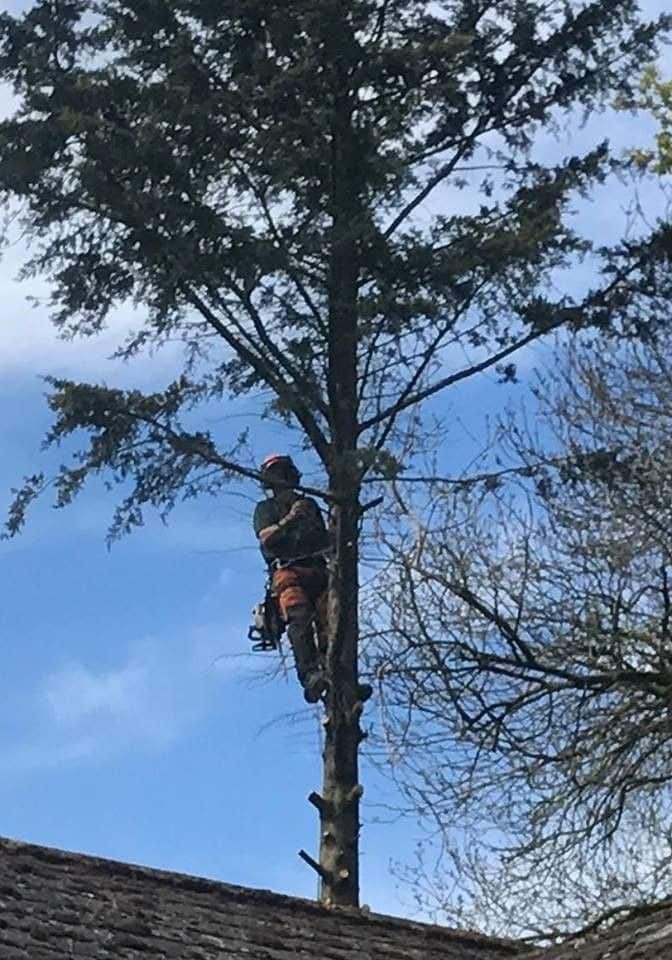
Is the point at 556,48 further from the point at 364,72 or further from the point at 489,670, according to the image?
the point at 489,670

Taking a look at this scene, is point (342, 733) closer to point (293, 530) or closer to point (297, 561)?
point (297, 561)

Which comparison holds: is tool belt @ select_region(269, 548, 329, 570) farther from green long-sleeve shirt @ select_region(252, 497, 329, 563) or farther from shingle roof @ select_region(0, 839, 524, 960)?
shingle roof @ select_region(0, 839, 524, 960)

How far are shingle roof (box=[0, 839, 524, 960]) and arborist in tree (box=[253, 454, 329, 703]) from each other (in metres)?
3.75

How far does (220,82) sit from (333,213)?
1187mm

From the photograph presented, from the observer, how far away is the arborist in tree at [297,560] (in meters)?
12.8

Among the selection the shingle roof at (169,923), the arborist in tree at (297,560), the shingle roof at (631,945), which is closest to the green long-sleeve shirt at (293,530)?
the arborist in tree at (297,560)

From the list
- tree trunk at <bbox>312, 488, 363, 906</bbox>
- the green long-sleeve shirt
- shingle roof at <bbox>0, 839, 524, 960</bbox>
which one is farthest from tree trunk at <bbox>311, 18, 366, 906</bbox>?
shingle roof at <bbox>0, 839, 524, 960</bbox>

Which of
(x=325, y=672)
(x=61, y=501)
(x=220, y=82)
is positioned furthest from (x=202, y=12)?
(x=325, y=672)

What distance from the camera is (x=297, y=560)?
13.0 metres

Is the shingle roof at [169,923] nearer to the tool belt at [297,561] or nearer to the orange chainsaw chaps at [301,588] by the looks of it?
the orange chainsaw chaps at [301,588]

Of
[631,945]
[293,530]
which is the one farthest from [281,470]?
[631,945]

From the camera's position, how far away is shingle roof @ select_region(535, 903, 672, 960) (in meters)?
7.62

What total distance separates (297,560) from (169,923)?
492cm

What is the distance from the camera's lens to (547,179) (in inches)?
555
